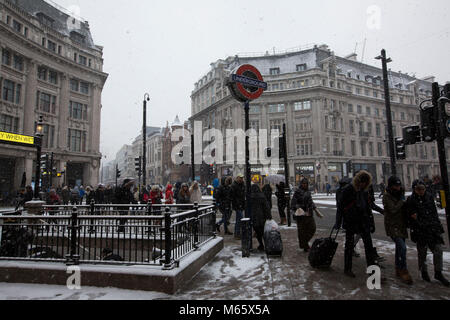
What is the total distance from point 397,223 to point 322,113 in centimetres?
4387

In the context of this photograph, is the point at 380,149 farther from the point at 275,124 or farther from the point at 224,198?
the point at 224,198

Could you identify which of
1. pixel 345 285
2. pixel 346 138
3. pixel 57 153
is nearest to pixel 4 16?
pixel 57 153

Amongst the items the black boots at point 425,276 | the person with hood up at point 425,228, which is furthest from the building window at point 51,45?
the black boots at point 425,276

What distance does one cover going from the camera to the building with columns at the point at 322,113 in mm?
45250

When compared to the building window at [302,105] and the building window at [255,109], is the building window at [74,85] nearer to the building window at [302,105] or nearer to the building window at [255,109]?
the building window at [255,109]

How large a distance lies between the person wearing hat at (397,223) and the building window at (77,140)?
37.0 metres

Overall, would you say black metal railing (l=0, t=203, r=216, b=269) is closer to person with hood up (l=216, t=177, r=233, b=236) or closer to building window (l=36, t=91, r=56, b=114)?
person with hood up (l=216, t=177, r=233, b=236)

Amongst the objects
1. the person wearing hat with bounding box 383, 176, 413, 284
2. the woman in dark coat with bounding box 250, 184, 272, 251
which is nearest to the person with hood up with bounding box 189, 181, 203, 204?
the woman in dark coat with bounding box 250, 184, 272, 251

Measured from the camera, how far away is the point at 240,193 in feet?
27.5

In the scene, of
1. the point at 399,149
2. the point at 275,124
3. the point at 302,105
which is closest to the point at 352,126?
the point at 302,105

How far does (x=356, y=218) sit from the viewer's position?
193 inches

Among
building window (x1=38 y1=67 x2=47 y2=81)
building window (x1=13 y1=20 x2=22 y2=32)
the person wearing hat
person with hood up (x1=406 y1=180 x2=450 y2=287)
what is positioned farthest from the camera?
building window (x1=38 y1=67 x2=47 y2=81)

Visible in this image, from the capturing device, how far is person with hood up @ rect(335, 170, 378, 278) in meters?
4.79
